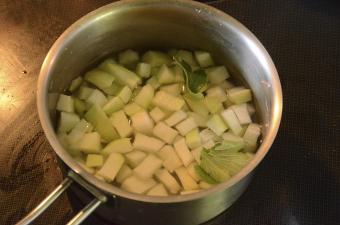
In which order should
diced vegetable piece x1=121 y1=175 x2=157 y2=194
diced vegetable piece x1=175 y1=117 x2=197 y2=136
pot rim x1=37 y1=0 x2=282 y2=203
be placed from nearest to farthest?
→ pot rim x1=37 y1=0 x2=282 y2=203
diced vegetable piece x1=121 y1=175 x2=157 y2=194
diced vegetable piece x1=175 y1=117 x2=197 y2=136

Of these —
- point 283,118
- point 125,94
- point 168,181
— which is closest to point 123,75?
point 125,94

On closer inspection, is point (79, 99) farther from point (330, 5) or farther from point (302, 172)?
point (330, 5)

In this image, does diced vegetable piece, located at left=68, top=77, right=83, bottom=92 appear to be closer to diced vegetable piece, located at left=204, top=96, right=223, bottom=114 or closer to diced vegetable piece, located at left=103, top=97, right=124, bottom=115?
diced vegetable piece, located at left=103, top=97, right=124, bottom=115

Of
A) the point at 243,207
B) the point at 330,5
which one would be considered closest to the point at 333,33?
the point at 330,5

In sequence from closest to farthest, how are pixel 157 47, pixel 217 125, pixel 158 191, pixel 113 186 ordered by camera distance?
1. pixel 113 186
2. pixel 158 191
3. pixel 217 125
4. pixel 157 47

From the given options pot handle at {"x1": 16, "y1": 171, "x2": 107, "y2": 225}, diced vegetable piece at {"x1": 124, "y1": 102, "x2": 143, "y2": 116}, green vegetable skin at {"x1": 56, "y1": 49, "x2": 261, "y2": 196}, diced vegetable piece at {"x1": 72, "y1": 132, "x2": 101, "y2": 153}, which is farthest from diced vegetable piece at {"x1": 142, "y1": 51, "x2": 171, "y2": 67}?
pot handle at {"x1": 16, "y1": 171, "x2": 107, "y2": 225}

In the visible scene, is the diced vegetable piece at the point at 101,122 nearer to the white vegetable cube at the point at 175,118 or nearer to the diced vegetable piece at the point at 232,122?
the white vegetable cube at the point at 175,118

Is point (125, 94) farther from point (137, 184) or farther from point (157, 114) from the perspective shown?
point (137, 184)
